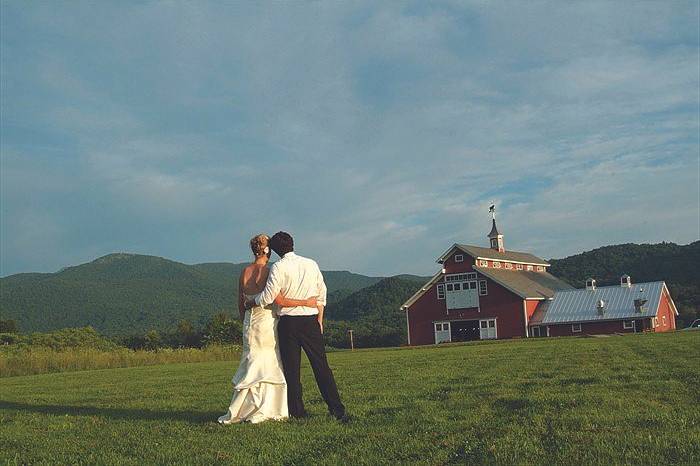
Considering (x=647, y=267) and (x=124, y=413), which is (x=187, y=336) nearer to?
(x=124, y=413)

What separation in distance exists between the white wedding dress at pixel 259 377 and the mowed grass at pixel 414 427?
293mm

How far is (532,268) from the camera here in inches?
2714

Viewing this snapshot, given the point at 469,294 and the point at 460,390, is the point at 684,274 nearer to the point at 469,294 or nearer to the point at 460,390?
the point at 469,294

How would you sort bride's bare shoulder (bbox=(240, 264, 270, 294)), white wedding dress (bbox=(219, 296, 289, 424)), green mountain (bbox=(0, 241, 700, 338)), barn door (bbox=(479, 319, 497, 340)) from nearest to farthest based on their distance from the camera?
white wedding dress (bbox=(219, 296, 289, 424)), bride's bare shoulder (bbox=(240, 264, 270, 294)), barn door (bbox=(479, 319, 497, 340)), green mountain (bbox=(0, 241, 700, 338))

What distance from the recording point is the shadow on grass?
9.19 meters

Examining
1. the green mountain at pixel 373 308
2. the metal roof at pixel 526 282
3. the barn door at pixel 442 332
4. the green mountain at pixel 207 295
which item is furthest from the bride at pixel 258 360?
the green mountain at pixel 373 308

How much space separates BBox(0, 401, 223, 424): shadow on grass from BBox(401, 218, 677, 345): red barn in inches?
1853

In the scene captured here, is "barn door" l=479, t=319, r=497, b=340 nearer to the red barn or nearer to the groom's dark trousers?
the red barn

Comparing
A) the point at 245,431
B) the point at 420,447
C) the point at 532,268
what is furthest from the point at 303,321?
the point at 532,268

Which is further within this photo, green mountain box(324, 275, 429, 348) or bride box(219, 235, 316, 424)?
green mountain box(324, 275, 429, 348)

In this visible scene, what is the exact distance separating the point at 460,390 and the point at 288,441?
4539mm

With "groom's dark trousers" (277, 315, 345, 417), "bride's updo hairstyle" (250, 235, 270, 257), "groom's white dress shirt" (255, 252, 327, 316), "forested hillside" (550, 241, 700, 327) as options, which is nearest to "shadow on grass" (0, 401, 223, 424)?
"groom's dark trousers" (277, 315, 345, 417)

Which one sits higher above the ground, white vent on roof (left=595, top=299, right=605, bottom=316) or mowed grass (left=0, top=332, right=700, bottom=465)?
white vent on roof (left=595, top=299, right=605, bottom=316)

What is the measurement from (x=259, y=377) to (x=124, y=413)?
2752 millimetres
